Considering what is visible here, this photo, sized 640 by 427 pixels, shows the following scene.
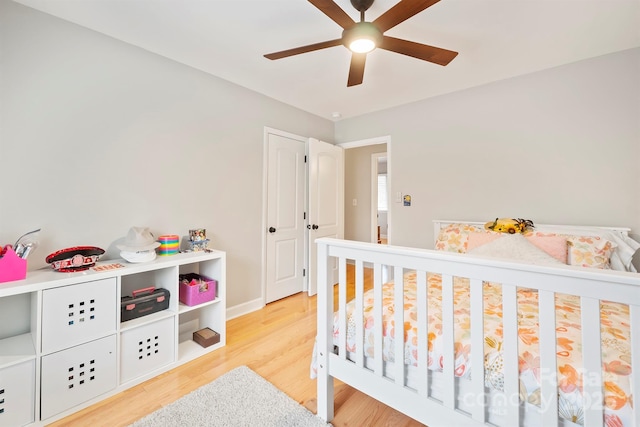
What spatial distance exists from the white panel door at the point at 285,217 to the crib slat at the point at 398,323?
2.10 m

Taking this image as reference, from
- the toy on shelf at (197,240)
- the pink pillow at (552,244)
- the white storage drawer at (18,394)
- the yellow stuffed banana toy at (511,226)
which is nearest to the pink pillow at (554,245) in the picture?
the pink pillow at (552,244)

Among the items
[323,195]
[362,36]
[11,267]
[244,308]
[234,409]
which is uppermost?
[362,36]

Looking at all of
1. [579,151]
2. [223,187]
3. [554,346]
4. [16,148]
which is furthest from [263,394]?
[579,151]

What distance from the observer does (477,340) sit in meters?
0.97

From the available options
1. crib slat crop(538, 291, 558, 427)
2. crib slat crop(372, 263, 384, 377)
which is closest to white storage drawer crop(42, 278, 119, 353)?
crib slat crop(372, 263, 384, 377)

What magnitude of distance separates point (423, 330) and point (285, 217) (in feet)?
7.71

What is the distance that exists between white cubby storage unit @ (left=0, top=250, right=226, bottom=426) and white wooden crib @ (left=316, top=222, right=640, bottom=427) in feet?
3.93

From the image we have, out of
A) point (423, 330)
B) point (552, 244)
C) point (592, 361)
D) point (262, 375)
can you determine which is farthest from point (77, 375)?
point (552, 244)

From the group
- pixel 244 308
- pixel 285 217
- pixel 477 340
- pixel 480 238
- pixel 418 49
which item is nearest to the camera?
pixel 477 340

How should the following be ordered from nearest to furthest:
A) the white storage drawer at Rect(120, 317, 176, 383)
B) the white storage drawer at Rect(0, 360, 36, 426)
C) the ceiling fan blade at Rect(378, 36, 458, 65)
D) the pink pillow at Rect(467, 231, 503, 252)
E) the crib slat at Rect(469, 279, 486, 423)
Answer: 1. the crib slat at Rect(469, 279, 486, 423)
2. the white storage drawer at Rect(0, 360, 36, 426)
3. the ceiling fan blade at Rect(378, 36, 458, 65)
4. the white storage drawer at Rect(120, 317, 176, 383)
5. the pink pillow at Rect(467, 231, 503, 252)

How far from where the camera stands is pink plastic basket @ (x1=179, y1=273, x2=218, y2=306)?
2082 mm

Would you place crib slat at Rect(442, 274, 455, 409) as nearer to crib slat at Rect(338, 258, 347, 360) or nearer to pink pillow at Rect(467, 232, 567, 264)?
crib slat at Rect(338, 258, 347, 360)

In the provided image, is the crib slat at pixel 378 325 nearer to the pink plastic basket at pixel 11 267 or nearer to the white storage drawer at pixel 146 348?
the white storage drawer at pixel 146 348

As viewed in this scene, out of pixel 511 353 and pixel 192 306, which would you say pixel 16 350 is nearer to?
pixel 192 306
